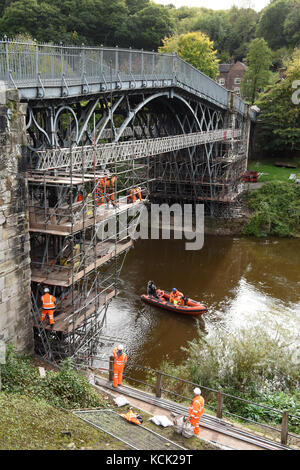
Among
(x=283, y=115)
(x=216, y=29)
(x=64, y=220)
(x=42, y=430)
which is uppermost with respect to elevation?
(x=216, y=29)

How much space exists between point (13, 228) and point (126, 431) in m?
6.22

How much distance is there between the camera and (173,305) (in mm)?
20094

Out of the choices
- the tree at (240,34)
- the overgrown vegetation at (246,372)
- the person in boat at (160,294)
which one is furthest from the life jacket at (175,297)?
the tree at (240,34)

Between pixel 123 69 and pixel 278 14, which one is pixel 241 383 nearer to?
pixel 123 69

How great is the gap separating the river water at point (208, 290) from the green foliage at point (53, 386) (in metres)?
5.79

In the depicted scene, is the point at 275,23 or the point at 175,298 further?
the point at 275,23

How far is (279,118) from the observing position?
133ft

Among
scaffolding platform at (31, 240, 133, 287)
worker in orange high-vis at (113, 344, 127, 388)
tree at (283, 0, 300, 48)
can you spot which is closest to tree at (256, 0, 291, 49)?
tree at (283, 0, 300, 48)

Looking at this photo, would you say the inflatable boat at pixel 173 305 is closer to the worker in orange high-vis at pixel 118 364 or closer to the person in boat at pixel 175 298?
the person in boat at pixel 175 298

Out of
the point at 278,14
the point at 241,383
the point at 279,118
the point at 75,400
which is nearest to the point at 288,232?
the point at 279,118

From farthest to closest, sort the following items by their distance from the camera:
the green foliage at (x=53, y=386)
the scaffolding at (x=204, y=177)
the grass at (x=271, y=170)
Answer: the grass at (x=271, y=170)
the scaffolding at (x=204, y=177)
the green foliage at (x=53, y=386)

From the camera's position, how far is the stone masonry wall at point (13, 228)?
11.5 meters

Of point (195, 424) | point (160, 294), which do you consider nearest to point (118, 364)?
point (195, 424)

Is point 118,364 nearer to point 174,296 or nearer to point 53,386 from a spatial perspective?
point 53,386
